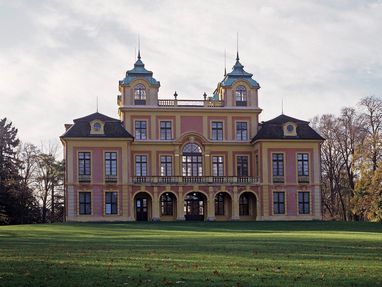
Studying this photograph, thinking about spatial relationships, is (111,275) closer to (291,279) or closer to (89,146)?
(291,279)

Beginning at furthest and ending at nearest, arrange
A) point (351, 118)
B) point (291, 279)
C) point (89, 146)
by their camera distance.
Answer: point (351, 118)
point (89, 146)
point (291, 279)

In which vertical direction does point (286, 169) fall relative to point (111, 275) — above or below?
above

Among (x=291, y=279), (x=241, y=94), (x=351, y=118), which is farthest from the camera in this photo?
(x=351, y=118)

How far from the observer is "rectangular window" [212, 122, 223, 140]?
66.6 meters

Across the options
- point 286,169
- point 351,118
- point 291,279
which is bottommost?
point 291,279

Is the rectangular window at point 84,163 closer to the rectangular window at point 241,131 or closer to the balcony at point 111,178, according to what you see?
the balcony at point 111,178

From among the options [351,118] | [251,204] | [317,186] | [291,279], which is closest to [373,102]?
[351,118]

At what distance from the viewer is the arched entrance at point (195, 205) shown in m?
65.6

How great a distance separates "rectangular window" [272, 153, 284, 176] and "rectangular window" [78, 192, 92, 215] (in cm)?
1683

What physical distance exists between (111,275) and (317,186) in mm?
51344

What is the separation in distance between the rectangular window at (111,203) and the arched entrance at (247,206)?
38.3 feet

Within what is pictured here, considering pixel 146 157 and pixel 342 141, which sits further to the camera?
pixel 342 141

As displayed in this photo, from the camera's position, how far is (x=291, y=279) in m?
14.8

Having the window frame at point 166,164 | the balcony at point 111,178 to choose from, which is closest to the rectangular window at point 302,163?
the window frame at point 166,164
